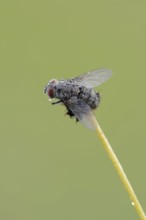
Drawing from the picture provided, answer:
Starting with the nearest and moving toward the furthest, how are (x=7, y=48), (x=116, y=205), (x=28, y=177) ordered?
1. (x=116, y=205)
2. (x=28, y=177)
3. (x=7, y=48)

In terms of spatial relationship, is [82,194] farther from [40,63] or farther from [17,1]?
[17,1]

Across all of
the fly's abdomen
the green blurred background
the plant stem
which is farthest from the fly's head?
the green blurred background

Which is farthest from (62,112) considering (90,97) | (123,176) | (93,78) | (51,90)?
(123,176)

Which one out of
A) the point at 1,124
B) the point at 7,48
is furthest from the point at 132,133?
the point at 7,48

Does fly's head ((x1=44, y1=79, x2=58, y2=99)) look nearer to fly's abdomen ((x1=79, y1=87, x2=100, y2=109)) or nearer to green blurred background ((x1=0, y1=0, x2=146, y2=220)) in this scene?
fly's abdomen ((x1=79, y1=87, x2=100, y2=109))

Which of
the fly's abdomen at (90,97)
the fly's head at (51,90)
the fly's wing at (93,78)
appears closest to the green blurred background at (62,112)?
the fly's wing at (93,78)

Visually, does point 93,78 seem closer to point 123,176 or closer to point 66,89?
point 66,89
